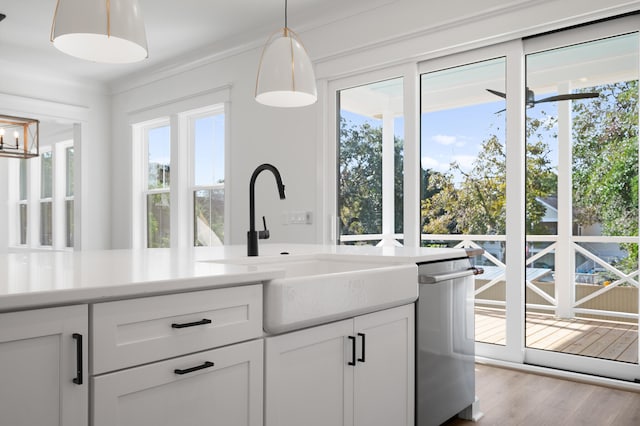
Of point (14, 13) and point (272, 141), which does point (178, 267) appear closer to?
point (272, 141)

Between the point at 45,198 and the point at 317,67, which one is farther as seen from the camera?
the point at 45,198

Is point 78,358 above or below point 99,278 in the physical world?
below

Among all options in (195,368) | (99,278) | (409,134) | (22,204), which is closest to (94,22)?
(99,278)

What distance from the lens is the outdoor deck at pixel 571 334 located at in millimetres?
2953

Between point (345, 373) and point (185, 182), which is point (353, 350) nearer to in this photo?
point (345, 373)

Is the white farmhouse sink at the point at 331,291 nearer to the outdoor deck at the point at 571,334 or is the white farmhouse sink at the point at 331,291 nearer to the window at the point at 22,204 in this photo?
the outdoor deck at the point at 571,334

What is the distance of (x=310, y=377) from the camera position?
159cm

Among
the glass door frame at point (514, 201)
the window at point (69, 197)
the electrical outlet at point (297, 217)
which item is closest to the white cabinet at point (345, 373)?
the glass door frame at point (514, 201)

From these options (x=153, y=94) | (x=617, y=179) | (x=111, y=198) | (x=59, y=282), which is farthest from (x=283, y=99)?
(x=111, y=198)

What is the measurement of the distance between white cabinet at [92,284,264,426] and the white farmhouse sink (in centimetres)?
6

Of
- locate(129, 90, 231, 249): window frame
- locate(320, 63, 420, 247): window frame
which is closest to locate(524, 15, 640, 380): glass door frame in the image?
locate(320, 63, 420, 247): window frame

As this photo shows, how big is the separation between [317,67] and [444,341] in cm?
271

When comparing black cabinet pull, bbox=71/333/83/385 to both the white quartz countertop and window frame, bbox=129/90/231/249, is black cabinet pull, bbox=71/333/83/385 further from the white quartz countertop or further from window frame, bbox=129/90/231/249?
window frame, bbox=129/90/231/249

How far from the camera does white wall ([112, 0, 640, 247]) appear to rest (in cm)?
318
